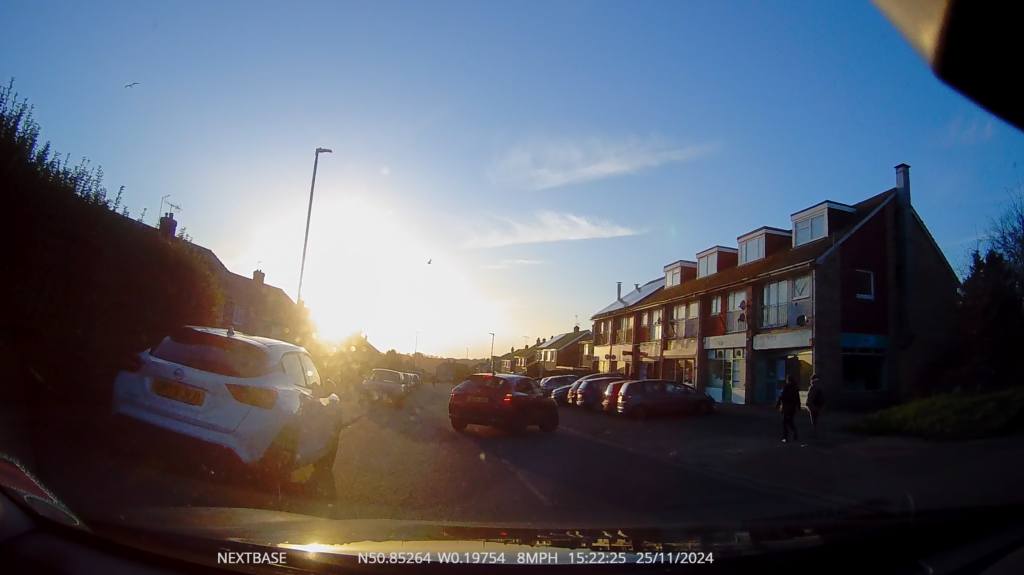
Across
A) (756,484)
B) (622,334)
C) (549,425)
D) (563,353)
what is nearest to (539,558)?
(756,484)

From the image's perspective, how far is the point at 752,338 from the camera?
1133 inches

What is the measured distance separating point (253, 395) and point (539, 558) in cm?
394

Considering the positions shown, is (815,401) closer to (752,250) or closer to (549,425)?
(549,425)

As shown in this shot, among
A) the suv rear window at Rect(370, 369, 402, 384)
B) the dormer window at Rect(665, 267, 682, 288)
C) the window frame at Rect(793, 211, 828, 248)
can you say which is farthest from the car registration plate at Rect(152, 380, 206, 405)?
the dormer window at Rect(665, 267, 682, 288)

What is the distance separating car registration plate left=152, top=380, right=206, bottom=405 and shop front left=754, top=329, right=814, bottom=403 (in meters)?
23.4

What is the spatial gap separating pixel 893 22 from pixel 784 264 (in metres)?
25.8

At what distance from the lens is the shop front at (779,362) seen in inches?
1006

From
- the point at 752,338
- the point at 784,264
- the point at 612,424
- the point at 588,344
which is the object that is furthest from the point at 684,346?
the point at 588,344

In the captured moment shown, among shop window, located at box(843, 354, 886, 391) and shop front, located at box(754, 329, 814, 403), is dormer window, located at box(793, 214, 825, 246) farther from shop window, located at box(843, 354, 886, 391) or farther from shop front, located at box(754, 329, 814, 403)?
shop window, located at box(843, 354, 886, 391)

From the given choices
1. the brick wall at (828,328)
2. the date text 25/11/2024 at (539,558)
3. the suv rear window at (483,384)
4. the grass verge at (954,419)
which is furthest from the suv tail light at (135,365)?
the brick wall at (828,328)

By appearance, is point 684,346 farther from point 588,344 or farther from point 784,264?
point 588,344

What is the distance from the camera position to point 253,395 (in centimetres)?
600

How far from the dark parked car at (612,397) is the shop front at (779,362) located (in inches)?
266

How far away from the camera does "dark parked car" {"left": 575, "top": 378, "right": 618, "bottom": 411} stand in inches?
1045
